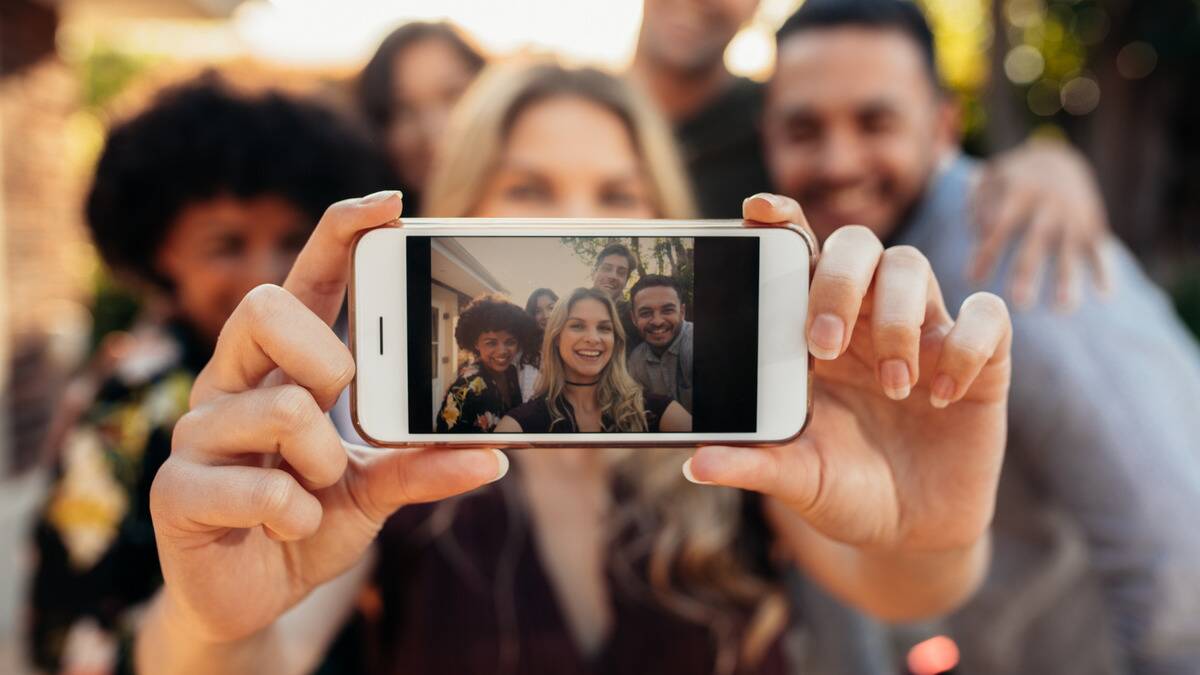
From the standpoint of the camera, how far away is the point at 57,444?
2.13 meters

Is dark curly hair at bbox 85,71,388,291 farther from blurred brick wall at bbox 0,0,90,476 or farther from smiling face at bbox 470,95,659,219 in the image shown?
blurred brick wall at bbox 0,0,90,476

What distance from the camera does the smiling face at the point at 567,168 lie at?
193 cm

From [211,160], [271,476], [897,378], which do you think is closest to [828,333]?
[897,378]

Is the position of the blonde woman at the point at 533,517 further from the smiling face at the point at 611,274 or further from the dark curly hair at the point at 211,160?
the dark curly hair at the point at 211,160

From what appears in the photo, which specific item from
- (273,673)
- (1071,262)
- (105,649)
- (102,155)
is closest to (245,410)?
(273,673)

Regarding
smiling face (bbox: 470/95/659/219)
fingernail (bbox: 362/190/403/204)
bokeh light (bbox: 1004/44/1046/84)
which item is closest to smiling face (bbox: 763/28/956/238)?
smiling face (bbox: 470/95/659/219)

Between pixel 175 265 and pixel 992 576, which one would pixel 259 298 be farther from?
pixel 992 576

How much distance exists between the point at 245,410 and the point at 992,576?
2.03m

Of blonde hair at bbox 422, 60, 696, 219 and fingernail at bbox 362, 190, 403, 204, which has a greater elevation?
blonde hair at bbox 422, 60, 696, 219

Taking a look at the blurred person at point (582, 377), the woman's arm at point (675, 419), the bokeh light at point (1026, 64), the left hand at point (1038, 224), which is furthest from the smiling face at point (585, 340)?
the bokeh light at point (1026, 64)

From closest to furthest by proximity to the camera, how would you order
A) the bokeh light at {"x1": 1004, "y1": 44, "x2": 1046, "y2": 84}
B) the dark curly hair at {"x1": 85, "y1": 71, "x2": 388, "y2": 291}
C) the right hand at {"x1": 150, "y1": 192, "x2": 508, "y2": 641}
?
1. the right hand at {"x1": 150, "y1": 192, "x2": 508, "y2": 641}
2. the dark curly hair at {"x1": 85, "y1": 71, "x2": 388, "y2": 291}
3. the bokeh light at {"x1": 1004, "y1": 44, "x2": 1046, "y2": 84}

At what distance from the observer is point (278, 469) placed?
3.30 ft

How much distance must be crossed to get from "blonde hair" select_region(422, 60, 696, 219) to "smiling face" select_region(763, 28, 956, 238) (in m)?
0.43

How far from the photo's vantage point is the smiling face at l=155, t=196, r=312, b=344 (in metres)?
2.02
